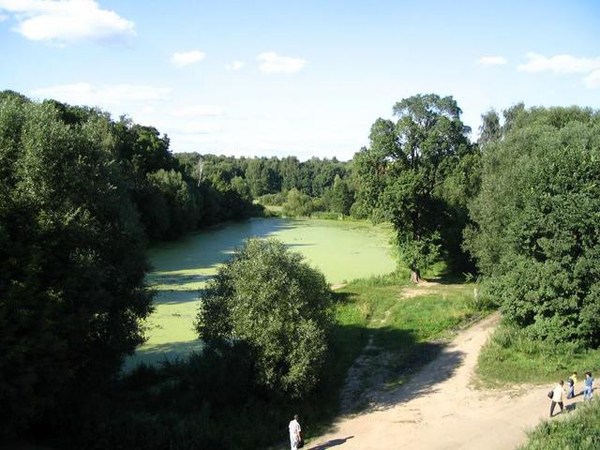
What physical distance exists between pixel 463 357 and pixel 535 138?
13435 mm

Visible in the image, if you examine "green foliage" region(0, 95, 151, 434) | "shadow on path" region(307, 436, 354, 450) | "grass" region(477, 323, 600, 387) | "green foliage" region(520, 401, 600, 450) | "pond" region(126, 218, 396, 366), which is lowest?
"shadow on path" region(307, 436, 354, 450)

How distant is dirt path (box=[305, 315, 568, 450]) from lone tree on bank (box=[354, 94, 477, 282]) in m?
14.0

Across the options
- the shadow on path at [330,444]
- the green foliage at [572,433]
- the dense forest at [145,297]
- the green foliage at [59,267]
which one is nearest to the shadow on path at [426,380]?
the dense forest at [145,297]

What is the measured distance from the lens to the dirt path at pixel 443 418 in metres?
15.5

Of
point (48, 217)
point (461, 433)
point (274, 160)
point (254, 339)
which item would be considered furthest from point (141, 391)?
point (274, 160)

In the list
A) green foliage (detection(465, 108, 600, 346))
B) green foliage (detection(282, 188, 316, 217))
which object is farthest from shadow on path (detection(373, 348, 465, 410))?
green foliage (detection(282, 188, 316, 217))

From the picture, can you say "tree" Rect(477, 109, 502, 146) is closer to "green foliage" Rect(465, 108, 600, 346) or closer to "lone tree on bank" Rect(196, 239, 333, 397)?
"green foliage" Rect(465, 108, 600, 346)

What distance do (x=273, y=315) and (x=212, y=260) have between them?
30.2m

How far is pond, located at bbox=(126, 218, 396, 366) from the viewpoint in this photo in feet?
82.8

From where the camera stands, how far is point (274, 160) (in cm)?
18475

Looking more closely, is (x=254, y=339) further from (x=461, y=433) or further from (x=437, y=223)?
(x=437, y=223)

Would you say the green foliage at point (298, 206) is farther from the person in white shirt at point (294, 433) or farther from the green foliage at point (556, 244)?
the person in white shirt at point (294, 433)

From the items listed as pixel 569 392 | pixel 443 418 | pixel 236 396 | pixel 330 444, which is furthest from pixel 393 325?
pixel 330 444

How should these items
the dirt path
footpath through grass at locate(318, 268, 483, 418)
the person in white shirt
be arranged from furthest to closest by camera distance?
footpath through grass at locate(318, 268, 483, 418) < the dirt path < the person in white shirt
